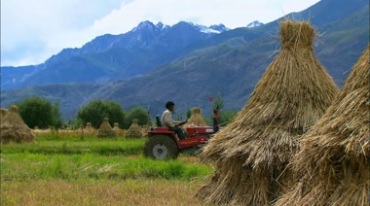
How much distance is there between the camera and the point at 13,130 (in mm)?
33969

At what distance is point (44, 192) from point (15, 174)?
12.8ft

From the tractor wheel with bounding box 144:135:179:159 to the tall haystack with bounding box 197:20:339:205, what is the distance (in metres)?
9.19

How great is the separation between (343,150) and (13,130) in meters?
30.6

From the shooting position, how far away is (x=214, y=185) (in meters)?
11.0

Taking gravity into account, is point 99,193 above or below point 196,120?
below

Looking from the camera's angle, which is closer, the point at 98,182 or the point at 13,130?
the point at 98,182

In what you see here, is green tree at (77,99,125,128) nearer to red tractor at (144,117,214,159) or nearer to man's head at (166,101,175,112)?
red tractor at (144,117,214,159)

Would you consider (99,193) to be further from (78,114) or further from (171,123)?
(78,114)

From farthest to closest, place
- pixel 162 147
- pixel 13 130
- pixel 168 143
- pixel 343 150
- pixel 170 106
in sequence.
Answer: pixel 13 130
pixel 162 147
pixel 168 143
pixel 170 106
pixel 343 150

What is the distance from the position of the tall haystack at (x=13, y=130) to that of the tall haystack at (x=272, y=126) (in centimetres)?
2482

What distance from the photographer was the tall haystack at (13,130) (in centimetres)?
3375

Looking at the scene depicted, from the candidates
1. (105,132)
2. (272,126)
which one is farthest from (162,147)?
(105,132)

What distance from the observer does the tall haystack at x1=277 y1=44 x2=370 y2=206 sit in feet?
17.5

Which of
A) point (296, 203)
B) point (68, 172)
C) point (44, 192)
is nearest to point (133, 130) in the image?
point (68, 172)
